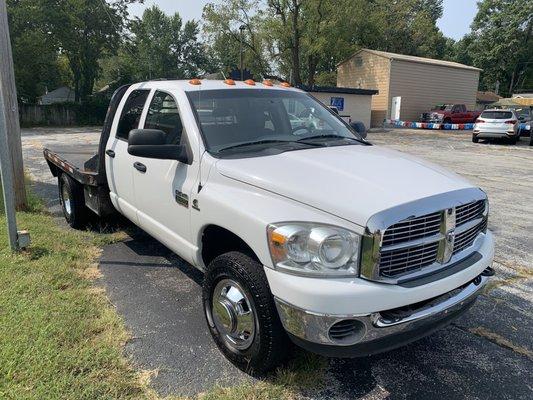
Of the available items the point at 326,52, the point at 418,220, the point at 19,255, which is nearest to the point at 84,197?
the point at 19,255

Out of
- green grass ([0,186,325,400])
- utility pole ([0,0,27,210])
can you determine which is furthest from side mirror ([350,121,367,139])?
utility pole ([0,0,27,210])

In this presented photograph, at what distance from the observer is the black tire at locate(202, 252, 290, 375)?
2.61 m

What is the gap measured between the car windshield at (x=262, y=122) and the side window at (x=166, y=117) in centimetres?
22

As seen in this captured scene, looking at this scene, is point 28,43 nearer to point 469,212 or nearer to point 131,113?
point 131,113

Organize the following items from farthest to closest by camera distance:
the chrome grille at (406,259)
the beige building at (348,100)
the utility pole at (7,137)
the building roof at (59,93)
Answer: the building roof at (59,93)
the beige building at (348,100)
the utility pole at (7,137)
the chrome grille at (406,259)

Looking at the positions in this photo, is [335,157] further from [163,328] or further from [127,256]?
[127,256]

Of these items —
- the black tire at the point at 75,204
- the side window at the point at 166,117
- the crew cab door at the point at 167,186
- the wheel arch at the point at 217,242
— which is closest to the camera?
the wheel arch at the point at 217,242

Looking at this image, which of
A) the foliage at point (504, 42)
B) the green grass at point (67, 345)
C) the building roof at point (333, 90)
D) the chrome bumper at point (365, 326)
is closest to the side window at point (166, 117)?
the green grass at point (67, 345)

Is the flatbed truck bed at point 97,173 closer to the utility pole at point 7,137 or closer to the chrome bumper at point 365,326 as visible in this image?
the utility pole at point 7,137

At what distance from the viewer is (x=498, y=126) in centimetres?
2066

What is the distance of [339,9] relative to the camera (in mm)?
35344

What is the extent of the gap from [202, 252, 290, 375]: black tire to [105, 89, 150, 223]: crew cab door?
1790 millimetres

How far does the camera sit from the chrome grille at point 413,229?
2406 mm

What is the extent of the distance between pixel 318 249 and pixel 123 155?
9.22 ft
